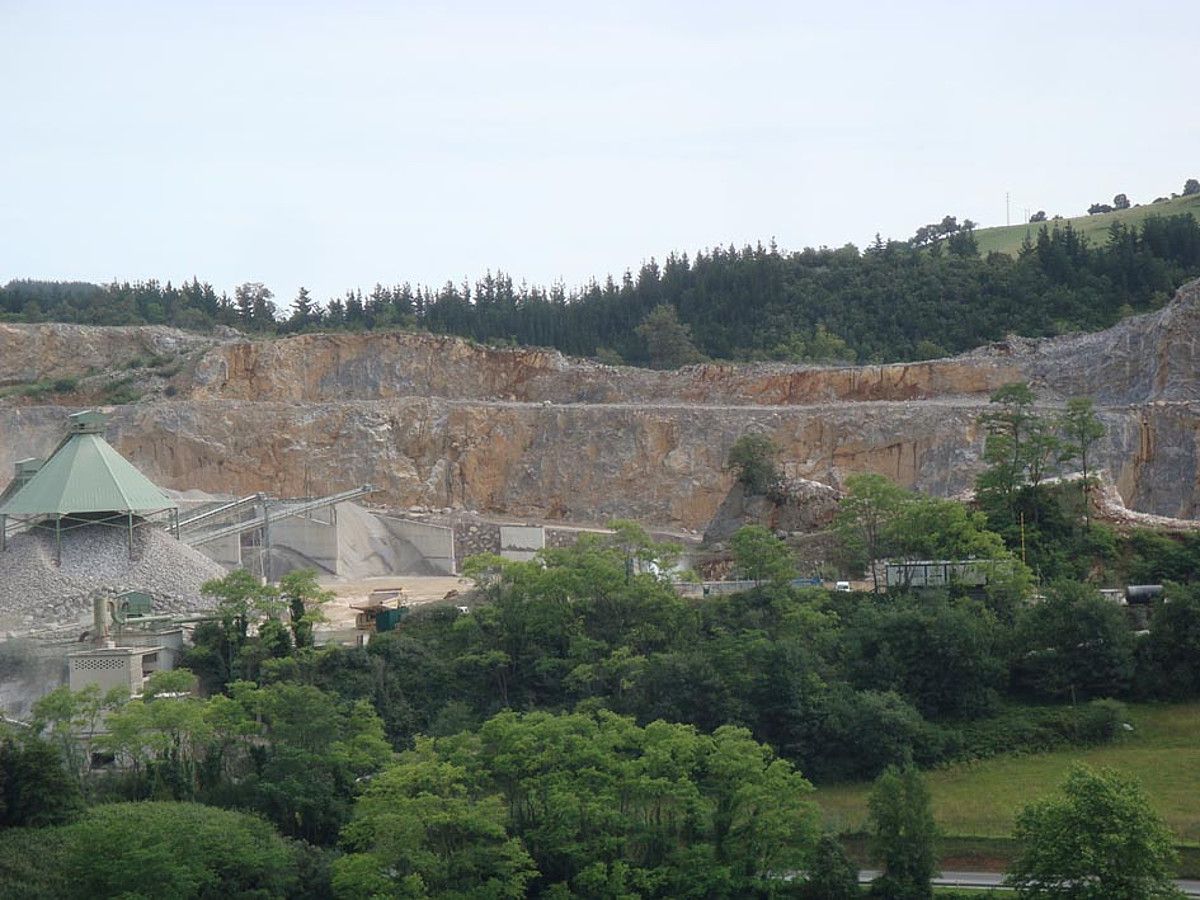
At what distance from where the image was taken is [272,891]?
25516 mm

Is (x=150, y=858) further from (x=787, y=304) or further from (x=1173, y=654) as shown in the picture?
(x=787, y=304)

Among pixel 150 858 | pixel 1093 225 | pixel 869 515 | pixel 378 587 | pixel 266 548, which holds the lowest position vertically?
pixel 150 858

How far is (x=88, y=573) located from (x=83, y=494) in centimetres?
220

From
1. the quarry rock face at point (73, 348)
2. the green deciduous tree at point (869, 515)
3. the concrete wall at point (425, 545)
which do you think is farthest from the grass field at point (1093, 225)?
the green deciduous tree at point (869, 515)

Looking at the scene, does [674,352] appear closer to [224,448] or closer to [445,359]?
[445,359]

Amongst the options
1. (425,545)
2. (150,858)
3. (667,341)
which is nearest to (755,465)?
(425,545)

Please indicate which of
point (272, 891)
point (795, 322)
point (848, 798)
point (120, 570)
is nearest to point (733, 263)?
point (795, 322)

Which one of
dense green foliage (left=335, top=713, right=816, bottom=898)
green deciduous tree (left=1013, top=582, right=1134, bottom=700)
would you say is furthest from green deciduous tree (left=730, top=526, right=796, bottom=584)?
dense green foliage (left=335, top=713, right=816, bottom=898)

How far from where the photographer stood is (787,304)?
244 ft

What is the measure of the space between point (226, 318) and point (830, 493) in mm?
49116

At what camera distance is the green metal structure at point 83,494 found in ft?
129

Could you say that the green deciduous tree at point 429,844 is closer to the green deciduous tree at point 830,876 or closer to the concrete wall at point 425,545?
the green deciduous tree at point 830,876

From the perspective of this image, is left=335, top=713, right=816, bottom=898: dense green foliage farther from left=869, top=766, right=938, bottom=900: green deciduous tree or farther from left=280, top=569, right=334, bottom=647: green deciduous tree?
left=280, top=569, right=334, bottom=647: green deciduous tree

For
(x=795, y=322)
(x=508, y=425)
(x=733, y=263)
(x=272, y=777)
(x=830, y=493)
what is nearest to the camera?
(x=272, y=777)
